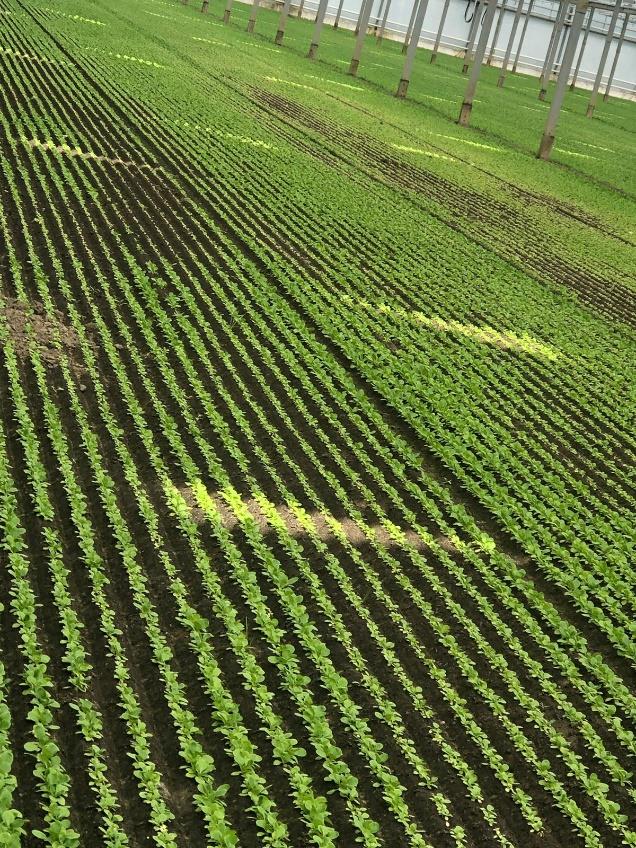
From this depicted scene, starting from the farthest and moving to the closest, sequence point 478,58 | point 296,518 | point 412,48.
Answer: point 412,48 < point 478,58 < point 296,518

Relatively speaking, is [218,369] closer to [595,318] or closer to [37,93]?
[595,318]

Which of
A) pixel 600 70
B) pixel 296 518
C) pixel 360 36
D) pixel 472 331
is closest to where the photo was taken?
pixel 296 518

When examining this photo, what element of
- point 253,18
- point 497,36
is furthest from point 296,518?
point 497,36

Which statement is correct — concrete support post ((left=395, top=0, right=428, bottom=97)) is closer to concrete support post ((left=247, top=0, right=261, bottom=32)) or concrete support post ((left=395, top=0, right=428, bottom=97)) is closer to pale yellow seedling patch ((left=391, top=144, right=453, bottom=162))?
pale yellow seedling patch ((left=391, top=144, right=453, bottom=162))

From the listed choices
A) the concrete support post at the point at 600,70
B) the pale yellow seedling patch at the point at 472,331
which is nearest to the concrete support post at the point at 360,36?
the concrete support post at the point at 600,70

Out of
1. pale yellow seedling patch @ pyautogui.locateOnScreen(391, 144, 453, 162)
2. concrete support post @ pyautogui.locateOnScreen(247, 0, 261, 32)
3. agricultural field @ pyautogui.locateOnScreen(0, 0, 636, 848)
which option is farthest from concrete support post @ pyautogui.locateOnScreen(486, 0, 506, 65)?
agricultural field @ pyautogui.locateOnScreen(0, 0, 636, 848)

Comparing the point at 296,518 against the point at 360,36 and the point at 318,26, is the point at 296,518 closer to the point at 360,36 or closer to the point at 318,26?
the point at 360,36
